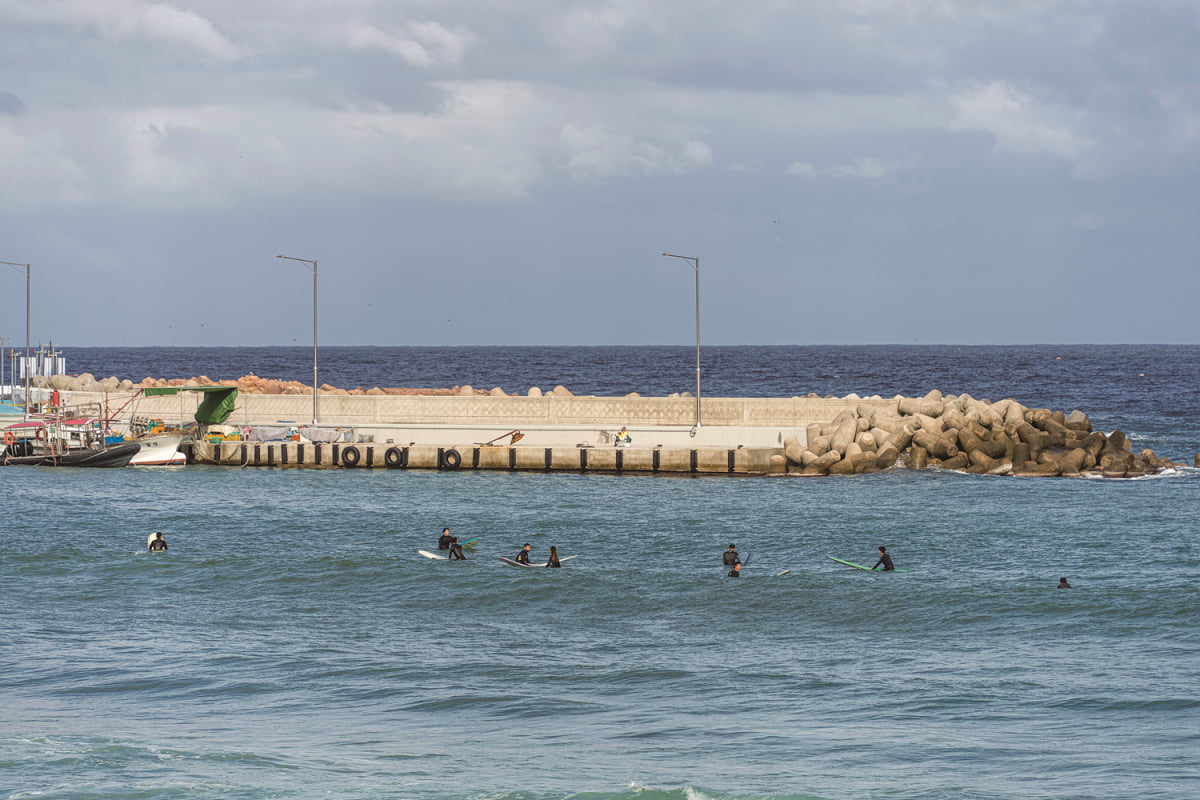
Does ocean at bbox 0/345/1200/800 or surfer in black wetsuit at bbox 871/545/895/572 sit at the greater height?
surfer in black wetsuit at bbox 871/545/895/572

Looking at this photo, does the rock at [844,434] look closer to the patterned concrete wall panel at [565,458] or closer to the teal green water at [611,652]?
the teal green water at [611,652]

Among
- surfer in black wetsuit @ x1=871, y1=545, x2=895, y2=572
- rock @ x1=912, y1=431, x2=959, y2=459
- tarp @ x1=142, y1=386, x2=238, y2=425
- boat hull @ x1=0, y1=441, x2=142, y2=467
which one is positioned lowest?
surfer in black wetsuit @ x1=871, y1=545, x2=895, y2=572

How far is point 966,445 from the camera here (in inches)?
2084

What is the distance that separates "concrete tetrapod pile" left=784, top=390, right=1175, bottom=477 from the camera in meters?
51.5

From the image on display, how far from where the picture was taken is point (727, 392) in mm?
110188

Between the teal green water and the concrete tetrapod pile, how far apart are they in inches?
243

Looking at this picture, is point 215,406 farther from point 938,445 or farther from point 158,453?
point 938,445

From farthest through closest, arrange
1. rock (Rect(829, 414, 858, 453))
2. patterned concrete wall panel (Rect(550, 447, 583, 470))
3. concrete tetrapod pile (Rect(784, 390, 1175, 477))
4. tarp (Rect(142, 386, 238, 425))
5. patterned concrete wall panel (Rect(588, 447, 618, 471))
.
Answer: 1. tarp (Rect(142, 386, 238, 425))
2. patterned concrete wall panel (Rect(550, 447, 583, 470))
3. patterned concrete wall panel (Rect(588, 447, 618, 471))
4. rock (Rect(829, 414, 858, 453))
5. concrete tetrapod pile (Rect(784, 390, 1175, 477))

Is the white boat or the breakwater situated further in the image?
the white boat

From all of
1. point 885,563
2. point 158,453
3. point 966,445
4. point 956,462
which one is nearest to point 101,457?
point 158,453

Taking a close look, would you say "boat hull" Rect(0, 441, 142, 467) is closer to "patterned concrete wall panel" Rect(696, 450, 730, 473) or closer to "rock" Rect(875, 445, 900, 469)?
"patterned concrete wall panel" Rect(696, 450, 730, 473)

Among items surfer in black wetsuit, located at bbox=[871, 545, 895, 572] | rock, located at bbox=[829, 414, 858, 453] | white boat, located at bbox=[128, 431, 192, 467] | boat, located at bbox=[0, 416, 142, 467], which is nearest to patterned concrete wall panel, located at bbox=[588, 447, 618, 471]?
rock, located at bbox=[829, 414, 858, 453]

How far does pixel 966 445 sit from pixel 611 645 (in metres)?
30.8

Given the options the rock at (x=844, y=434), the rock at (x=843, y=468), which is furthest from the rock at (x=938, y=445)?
the rock at (x=843, y=468)
